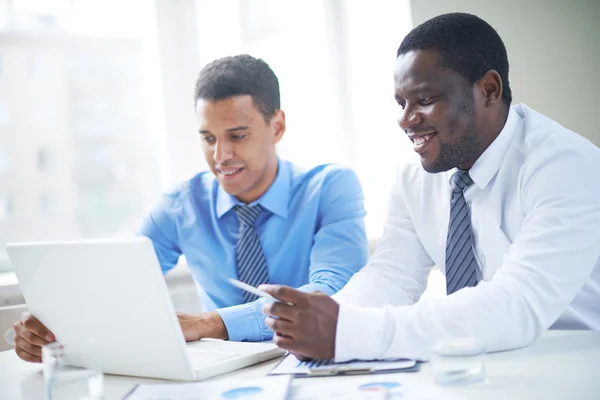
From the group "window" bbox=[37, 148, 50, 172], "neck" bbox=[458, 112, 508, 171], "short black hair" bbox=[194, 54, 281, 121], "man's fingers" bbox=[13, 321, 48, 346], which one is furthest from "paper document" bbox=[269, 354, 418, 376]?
"window" bbox=[37, 148, 50, 172]

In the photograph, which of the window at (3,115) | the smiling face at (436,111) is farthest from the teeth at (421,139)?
the window at (3,115)

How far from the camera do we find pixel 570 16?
→ 347 cm

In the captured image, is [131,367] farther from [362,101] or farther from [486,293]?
[362,101]

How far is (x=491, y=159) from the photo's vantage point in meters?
1.83

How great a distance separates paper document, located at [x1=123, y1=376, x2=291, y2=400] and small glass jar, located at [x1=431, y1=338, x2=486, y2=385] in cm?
26

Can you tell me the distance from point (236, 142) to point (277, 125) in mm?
213

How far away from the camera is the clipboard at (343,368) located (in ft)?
4.45

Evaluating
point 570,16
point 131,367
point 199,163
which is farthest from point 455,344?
point 570,16

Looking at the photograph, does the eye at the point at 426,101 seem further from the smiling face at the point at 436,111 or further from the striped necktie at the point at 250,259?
the striped necktie at the point at 250,259

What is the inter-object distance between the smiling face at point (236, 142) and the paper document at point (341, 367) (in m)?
1.07

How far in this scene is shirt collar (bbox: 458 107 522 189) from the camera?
1828 millimetres

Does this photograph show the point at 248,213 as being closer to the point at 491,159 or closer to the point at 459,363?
the point at 491,159

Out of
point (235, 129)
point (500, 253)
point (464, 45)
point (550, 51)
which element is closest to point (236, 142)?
point (235, 129)

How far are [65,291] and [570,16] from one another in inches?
113
